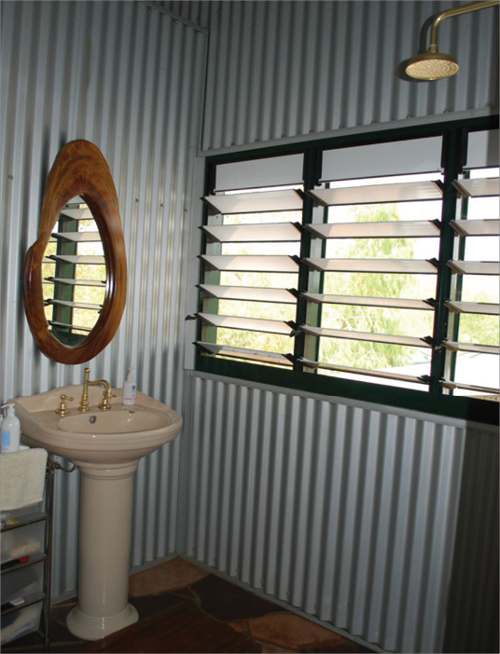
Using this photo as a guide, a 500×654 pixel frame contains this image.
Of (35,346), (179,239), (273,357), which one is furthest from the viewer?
(179,239)

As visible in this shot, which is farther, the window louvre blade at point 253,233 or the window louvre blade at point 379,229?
the window louvre blade at point 253,233

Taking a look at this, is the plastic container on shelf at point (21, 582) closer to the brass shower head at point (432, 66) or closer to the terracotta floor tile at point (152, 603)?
the terracotta floor tile at point (152, 603)

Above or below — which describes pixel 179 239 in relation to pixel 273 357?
above

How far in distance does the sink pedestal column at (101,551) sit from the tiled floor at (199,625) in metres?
0.08

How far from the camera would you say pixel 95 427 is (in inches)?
117

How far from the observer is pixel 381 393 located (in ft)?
9.34

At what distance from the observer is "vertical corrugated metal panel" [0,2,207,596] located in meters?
2.79

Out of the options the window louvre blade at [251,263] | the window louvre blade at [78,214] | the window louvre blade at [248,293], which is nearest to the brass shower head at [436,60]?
the window louvre blade at [251,263]

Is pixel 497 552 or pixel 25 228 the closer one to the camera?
pixel 497 552

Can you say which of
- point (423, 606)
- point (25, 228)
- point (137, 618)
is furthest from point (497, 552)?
point (25, 228)

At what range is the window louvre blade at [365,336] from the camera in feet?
8.99

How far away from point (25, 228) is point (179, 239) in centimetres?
97

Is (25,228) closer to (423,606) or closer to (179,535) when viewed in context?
(179,535)

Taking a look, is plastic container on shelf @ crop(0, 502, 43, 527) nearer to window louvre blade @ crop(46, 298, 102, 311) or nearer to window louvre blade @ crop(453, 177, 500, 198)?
window louvre blade @ crop(46, 298, 102, 311)
